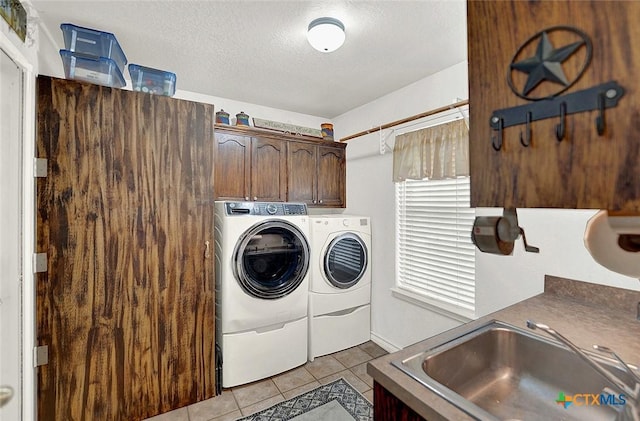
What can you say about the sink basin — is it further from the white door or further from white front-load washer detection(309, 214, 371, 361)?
the white door

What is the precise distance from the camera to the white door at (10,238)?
142 centimetres

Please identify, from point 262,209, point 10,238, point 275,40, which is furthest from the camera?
point 262,209

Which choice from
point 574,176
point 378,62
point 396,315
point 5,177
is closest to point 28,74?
point 5,177

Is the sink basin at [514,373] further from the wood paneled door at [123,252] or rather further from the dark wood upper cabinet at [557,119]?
the wood paneled door at [123,252]

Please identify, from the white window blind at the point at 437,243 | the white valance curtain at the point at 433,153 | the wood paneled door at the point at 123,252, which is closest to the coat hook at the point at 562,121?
the white valance curtain at the point at 433,153

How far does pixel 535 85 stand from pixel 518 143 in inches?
3.6

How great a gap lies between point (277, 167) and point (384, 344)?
6.81 feet

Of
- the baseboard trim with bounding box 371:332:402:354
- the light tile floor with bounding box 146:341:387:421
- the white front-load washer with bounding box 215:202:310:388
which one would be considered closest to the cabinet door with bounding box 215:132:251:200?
the white front-load washer with bounding box 215:202:310:388

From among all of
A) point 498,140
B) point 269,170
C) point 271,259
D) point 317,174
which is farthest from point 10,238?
point 317,174

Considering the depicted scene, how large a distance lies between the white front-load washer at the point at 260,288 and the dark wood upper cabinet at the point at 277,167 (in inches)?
17.6

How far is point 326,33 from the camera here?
1.70m

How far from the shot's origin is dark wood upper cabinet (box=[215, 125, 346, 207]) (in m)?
2.69

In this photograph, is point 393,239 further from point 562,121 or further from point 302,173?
point 562,121

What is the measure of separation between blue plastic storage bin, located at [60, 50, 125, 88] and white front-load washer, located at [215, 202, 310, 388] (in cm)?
109
